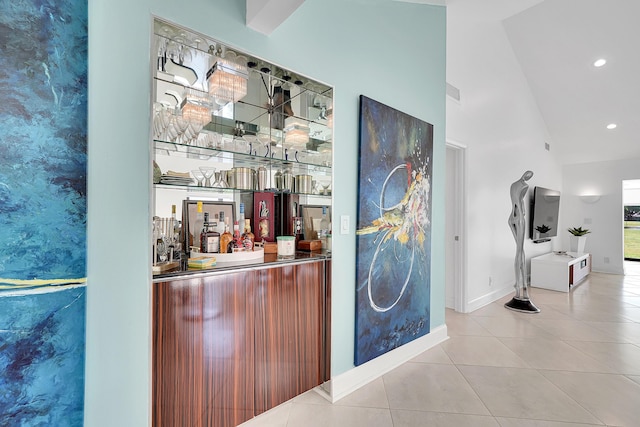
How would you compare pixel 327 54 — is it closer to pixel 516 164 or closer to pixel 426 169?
pixel 426 169

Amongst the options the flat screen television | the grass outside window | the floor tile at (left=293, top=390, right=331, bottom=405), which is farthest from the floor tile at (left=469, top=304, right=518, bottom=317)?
the grass outside window

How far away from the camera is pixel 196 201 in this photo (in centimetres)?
174

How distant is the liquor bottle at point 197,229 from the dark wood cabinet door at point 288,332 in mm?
480

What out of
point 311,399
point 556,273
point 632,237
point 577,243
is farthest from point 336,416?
point 632,237

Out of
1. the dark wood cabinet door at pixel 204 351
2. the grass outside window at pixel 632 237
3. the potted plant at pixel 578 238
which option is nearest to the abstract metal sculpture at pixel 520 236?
the potted plant at pixel 578 238

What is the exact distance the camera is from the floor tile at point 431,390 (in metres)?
1.88

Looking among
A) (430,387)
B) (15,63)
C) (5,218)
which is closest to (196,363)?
(5,218)

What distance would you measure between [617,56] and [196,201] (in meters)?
6.44

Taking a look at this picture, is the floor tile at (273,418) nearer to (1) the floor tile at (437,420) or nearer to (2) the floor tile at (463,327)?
(1) the floor tile at (437,420)

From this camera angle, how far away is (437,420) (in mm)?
1757

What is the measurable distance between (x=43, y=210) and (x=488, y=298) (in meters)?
4.89

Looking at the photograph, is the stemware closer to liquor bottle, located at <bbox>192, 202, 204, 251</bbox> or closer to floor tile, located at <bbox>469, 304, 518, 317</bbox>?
liquor bottle, located at <bbox>192, 202, 204, 251</bbox>

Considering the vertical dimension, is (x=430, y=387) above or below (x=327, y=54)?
below

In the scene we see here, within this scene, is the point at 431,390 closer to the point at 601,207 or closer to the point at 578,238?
the point at 578,238
